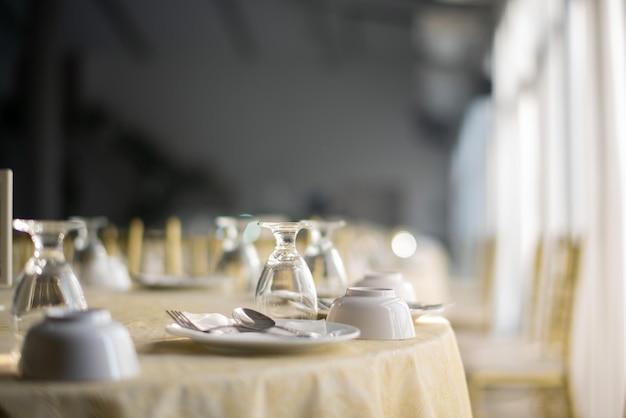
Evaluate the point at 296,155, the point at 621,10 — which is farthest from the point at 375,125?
the point at 621,10

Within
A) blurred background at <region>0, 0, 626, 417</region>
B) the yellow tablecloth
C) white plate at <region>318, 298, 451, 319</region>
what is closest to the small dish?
white plate at <region>318, 298, 451, 319</region>

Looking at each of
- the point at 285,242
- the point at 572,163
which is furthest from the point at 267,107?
the point at 285,242

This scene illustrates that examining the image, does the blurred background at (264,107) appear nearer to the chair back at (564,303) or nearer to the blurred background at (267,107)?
the blurred background at (267,107)

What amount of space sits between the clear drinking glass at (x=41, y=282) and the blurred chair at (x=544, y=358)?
203 cm

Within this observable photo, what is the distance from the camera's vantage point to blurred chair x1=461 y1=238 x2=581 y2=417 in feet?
9.02

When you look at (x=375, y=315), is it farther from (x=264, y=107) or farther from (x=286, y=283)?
(x=264, y=107)

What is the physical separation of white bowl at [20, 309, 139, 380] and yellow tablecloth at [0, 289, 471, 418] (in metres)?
0.02

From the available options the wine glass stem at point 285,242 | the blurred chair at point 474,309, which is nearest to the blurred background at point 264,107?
the blurred chair at point 474,309

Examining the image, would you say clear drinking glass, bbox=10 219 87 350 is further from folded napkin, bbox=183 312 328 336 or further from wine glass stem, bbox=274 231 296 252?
wine glass stem, bbox=274 231 296 252

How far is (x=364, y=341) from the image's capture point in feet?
3.93

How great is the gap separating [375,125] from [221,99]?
8.65 feet

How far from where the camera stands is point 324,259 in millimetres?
1604

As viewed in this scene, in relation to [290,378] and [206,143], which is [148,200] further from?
[290,378]

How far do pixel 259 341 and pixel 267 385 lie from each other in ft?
0.31
